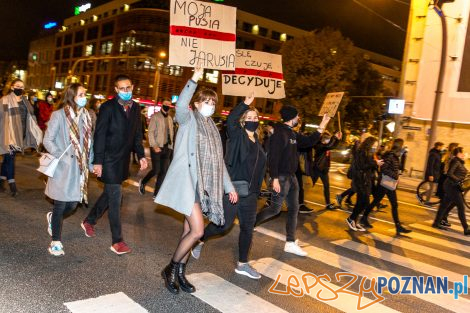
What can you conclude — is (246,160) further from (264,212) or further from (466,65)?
(466,65)

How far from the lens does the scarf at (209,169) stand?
3936 millimetres

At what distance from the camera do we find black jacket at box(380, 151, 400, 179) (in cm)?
778

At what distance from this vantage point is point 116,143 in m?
4.82

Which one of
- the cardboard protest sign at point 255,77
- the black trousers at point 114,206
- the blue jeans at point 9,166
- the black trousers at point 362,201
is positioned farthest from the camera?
the black trousers at point 362,201

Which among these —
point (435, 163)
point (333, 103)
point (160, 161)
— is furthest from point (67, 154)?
point (435, 163)

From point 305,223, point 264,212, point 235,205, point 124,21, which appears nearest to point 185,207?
point 235,205

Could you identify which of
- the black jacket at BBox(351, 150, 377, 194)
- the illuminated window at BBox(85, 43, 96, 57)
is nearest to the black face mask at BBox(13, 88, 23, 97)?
the black jacket at BBox(351, 150, 377, 194)

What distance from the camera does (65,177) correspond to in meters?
4.75

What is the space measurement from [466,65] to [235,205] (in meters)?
18.5

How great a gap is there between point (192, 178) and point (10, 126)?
4949mm

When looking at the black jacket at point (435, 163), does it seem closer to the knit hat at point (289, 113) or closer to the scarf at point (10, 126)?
the knit hat at point (289, 113)

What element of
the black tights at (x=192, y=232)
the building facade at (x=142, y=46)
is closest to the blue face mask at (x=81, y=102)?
the black tights at (x=192, y=232)

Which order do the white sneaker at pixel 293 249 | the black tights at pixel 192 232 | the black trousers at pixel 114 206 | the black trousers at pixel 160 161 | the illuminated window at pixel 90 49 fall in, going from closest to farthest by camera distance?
the black tights at pixel 192 232 < the black trousers at pixel 114 206 < the white sneaker at pixel 293 249 < the black trousers at pixel 160 161 < the illuminated window at pixel 90 49

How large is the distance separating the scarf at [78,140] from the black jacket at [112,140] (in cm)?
22
